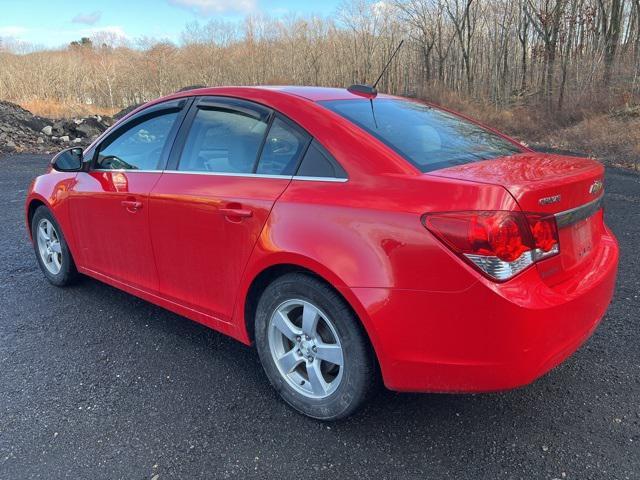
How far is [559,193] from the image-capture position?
223cm

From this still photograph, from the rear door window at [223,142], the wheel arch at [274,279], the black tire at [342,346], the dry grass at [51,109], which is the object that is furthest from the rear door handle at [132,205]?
the dry grass at [51,109]

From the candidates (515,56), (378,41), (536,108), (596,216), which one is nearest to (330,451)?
(596,216)

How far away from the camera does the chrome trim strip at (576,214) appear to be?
224 cm

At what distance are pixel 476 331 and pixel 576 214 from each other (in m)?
0.79

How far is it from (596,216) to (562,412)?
3.28 ft

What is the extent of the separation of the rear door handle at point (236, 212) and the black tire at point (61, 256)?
2.10 m

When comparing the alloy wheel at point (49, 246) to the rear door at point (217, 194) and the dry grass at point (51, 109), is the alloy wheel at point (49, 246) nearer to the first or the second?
the rear door at point (217, 194)

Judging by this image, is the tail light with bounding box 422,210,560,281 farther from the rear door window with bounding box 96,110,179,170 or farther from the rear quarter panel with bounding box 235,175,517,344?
the rear door window with bounding box 96,110,179,170

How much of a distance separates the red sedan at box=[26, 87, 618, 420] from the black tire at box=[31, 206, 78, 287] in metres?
0.90

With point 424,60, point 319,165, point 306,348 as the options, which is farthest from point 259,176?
point 424,60

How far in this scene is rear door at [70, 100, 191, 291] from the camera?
3330mm

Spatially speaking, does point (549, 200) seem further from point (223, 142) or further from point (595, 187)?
point (223, 142)

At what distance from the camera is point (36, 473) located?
2.28 metres

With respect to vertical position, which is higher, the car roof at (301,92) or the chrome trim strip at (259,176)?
the car roof at (301,92)
